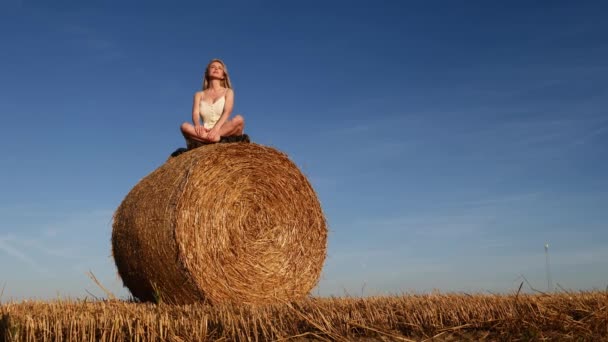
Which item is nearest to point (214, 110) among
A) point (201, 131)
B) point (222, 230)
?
point (201, 131)

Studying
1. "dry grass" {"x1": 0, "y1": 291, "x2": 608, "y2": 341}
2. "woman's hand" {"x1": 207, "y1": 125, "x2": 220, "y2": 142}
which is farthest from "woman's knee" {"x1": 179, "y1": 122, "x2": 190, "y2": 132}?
"dry grass" {"x1": 0, "y1": 291, "x2": 608, "y2": 341}

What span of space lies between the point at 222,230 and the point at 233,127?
1428 millimetres

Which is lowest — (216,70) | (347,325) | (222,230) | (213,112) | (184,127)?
(347,325)

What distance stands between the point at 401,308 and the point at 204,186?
9.64 feet

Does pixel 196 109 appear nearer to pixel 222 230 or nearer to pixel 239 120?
pixel 239 120

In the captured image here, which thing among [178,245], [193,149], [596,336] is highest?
[193,149]

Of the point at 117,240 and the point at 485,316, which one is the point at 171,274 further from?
the point at 485,316

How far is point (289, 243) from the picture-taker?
793 centimetres

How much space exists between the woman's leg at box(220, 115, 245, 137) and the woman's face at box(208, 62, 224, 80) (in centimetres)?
87

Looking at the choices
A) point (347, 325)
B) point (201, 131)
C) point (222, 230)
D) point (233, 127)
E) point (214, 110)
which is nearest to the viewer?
point (347, 325)

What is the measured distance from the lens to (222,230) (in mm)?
7289

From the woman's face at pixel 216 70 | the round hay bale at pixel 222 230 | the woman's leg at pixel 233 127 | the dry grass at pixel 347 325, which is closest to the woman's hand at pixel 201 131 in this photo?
the woman's leg at pixel 233 127

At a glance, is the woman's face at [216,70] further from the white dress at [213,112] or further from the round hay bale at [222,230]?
the round hay bale at [222,230]

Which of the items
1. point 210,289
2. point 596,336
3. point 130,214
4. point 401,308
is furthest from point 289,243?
point 596,336
